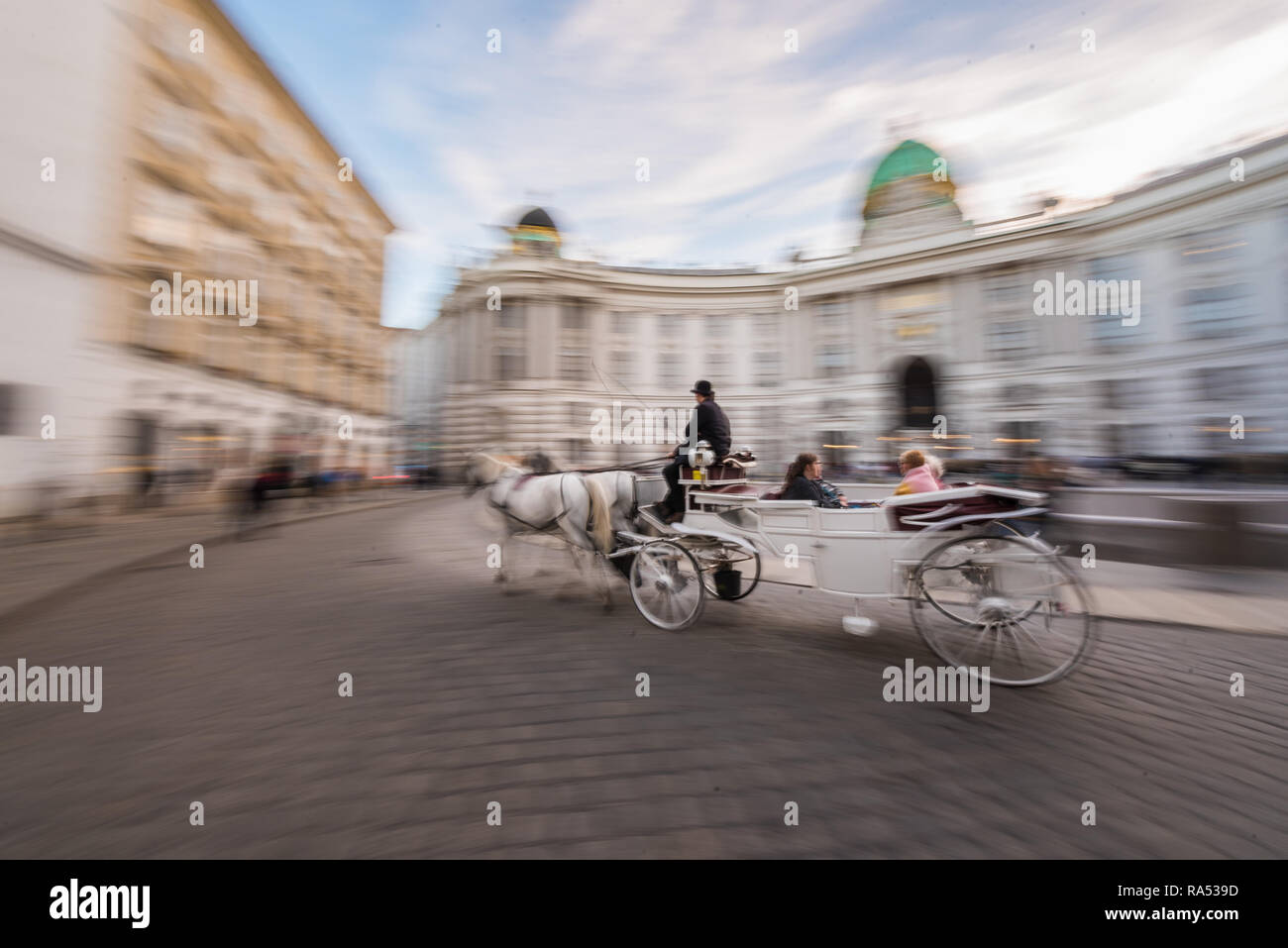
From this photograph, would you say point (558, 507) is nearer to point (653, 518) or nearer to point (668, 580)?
point (653, 518)

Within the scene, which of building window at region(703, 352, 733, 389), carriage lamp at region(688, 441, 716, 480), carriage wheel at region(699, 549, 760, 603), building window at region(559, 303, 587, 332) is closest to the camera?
carriage lamp at region(688, 441, 716, 480)

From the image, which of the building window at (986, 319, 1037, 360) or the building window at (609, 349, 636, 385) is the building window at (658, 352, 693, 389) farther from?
the building window at (986, 319, 1037, 360)

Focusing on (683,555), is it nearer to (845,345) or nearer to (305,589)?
(305,589)

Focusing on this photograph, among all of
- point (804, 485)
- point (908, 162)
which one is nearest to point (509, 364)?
point (908, 162)

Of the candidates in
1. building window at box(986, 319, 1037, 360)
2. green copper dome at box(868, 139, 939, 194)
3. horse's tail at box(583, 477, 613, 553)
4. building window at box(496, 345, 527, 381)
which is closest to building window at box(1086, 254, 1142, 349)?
building window at box(986, 319, 1037, 360)

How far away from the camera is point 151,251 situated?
15.2 metres

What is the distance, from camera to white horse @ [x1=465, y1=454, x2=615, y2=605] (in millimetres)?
5195

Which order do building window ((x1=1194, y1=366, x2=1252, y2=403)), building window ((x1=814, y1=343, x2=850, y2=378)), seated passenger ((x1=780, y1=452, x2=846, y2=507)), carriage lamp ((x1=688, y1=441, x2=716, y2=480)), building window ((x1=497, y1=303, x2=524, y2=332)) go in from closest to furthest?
carriage lamp ((x1=688, y1=441, x2=716, y2=480)) < seated passenger ((x1=780, y1=452, x2=846, y2=507)) < building window ((x1=1194, y1=366, x2=1252, y2=403)) < building window ((x1=814, y1=343, x2=850, y2=378)) < building window ((x1=497, y1=303, x2=524, y2=332))

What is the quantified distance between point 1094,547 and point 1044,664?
6.25 m

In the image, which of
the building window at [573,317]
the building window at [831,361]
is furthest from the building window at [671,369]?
the building window at [831,361]

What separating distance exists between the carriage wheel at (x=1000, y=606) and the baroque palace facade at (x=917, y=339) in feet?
79.2

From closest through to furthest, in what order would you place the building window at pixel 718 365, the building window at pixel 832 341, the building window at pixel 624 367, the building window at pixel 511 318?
the building window at pixel 718 365
the building window at pixel 832 341
the building window at pixel 624 367
the building window at pixel 511 318

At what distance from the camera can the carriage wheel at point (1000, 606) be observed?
316 centimetres

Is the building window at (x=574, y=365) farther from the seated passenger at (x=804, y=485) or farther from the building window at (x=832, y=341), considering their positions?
the seated passenger at (x=804, y=485)
